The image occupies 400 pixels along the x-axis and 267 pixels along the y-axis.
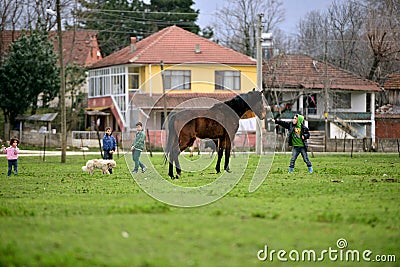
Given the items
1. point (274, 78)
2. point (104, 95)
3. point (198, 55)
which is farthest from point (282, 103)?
point (104, 95)

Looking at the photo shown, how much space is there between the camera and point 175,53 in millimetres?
67062

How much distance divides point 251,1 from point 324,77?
16.2 meters

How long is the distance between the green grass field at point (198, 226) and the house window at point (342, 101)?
52.8 m

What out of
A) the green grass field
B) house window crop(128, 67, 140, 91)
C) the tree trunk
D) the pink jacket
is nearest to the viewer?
the green grass field

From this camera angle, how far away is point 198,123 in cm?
2155

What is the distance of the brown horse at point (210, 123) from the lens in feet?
69.2

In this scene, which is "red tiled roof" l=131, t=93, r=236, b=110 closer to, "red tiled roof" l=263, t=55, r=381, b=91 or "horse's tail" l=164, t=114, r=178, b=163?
"red tiled roof" l=263, t=55, r=381, b=91

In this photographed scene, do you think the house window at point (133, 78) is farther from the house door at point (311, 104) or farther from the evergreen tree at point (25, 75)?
the house door at point (311, 104)

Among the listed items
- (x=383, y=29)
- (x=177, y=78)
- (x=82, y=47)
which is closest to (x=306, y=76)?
(x=383, y=29)

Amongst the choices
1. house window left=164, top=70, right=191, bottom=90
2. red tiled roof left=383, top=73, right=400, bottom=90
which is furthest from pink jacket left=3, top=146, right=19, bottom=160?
red tiled roof left=383, top=73, right=400, bottom=90

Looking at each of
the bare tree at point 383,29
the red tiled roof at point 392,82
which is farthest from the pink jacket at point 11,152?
the red tiled roof at point 392,82

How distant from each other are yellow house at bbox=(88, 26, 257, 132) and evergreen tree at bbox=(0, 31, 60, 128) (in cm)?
630

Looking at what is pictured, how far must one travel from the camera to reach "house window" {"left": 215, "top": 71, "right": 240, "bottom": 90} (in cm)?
6200

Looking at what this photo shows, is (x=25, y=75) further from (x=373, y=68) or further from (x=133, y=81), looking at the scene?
(x=373, y=68)
